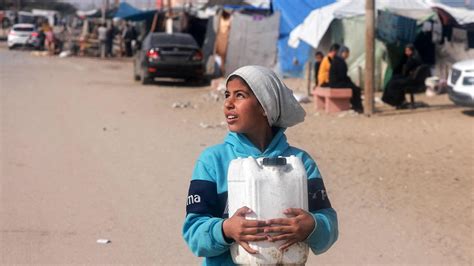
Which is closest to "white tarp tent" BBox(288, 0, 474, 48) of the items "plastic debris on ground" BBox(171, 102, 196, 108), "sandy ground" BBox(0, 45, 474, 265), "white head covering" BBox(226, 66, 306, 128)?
"sandy ground" BBox(0, 45, 474, 265)

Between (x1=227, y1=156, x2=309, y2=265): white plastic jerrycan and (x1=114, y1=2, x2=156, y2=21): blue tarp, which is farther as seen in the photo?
(x1=114, y1=2, x2=156, y2=21): blue tarp

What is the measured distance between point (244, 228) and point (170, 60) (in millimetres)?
20881

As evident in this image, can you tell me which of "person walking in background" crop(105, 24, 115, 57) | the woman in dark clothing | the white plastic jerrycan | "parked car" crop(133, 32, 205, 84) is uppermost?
the white plastic jerrycan

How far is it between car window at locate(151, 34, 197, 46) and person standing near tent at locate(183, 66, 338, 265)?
21.1m

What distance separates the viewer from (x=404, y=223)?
23.6 ft

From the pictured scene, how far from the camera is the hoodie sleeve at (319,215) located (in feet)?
8.34

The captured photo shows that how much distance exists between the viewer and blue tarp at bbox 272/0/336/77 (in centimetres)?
2419

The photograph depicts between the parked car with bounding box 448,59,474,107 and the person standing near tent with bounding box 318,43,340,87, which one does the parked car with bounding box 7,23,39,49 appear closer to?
the person standing near tent with bounding box 318,43,340,87

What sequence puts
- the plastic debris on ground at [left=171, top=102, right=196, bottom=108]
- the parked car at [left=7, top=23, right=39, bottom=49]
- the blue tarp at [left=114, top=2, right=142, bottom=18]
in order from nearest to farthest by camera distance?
the plastic debris on ground at [left=171, top=102, right=196, bottom=108]
the blue tarp at [left=114, top=2, right=142, bottom=18]
the parked car at [left=7, top=23, right=39, bottom=49]

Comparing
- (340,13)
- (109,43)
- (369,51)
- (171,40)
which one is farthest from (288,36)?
(109,43)

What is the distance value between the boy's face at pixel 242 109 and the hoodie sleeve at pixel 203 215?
6.7 inches

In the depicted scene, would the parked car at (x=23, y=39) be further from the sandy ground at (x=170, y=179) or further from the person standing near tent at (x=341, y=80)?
the person standing near tent at (x=341, y=80)

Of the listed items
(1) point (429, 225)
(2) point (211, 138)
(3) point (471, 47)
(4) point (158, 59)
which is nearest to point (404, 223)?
(1) point (429, 225)

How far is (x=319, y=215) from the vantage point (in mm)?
2602
